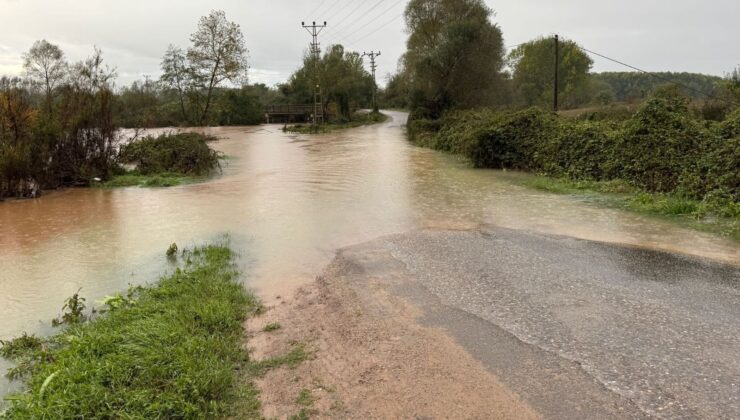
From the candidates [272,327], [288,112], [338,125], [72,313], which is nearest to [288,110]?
[288,112]

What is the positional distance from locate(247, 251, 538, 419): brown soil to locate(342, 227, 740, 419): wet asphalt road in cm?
23

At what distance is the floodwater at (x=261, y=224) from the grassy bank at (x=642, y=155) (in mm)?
1012

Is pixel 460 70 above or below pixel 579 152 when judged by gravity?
above

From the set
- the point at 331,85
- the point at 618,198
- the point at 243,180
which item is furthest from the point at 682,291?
the point at 331,85

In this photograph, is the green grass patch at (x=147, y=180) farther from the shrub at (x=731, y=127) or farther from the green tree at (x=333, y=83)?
the green tree at (x=333, y=83)

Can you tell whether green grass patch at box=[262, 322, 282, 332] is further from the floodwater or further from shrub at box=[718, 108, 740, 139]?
shrub at box=[718, 108, 740, 139]

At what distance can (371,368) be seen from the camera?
13.4 ft

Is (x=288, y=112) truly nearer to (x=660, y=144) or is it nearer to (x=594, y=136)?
(x=594, y=136)

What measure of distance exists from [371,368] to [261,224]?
244 inches

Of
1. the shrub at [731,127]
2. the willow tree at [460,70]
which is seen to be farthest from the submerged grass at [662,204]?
the willow tree at [460,70]

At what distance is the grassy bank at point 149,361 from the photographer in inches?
133

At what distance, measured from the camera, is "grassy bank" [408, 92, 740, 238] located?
9.64 m

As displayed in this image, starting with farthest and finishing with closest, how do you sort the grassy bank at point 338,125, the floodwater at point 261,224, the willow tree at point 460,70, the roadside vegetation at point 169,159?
the grassy bank at point 338,125, the willow tree at point 460,70, the roadside vegetation at point 169,159, the floodwater at point 261,224

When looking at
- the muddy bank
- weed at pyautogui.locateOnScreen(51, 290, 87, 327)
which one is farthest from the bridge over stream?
weed at pyautogui.locateOnScreen(51, 290, 87, 327)
